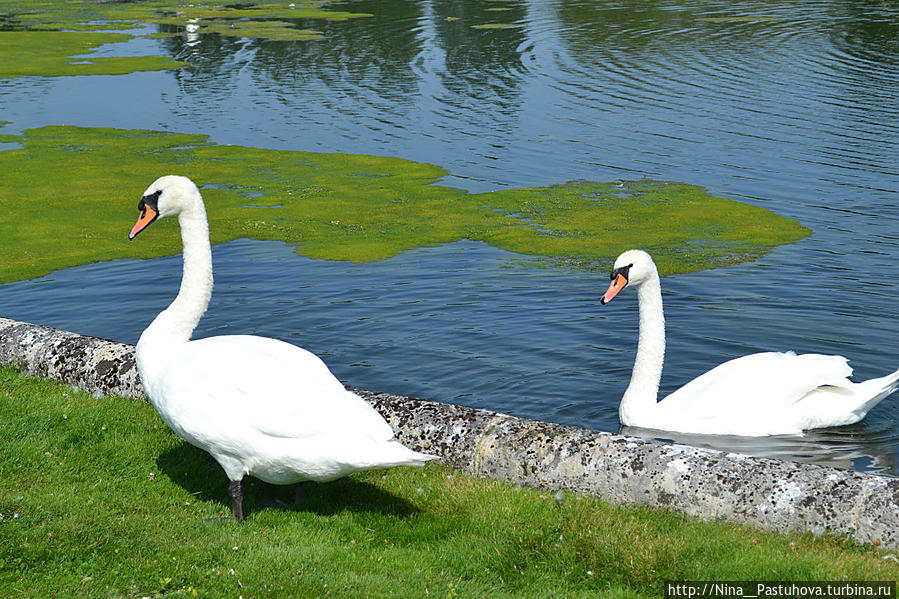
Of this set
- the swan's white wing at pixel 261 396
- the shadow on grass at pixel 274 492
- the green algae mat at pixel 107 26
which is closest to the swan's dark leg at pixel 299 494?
the shadow on grass at pixel 274 492

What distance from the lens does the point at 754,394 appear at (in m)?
9.86

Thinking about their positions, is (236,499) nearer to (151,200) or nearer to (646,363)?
(151,200)

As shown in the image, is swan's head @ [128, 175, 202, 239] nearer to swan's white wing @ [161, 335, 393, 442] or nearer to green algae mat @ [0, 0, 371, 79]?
swan's white wing @ [161, 335, 393, 442]

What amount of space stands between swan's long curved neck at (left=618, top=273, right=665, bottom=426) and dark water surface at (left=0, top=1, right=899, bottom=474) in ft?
1.78

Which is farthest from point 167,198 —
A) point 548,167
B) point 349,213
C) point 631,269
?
point 548,167

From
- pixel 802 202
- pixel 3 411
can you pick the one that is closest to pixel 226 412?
pixel 3 411

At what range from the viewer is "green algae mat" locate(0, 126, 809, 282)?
16.9m

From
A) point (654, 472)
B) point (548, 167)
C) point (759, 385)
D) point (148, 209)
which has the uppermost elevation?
point (148, 209)

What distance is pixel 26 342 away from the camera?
9828 millimetres

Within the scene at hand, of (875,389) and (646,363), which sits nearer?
(875,389)

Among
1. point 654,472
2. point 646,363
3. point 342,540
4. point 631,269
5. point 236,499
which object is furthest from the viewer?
point 631,269

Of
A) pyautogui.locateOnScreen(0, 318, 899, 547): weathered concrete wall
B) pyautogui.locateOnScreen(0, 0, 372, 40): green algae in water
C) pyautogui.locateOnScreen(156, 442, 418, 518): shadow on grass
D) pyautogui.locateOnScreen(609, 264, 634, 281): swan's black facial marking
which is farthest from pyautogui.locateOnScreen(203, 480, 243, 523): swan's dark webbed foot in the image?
pyautogui.locateOnScreen(0, 0, 372, 40): green algae in water

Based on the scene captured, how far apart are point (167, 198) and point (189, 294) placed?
76 cm

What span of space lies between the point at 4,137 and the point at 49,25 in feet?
112
